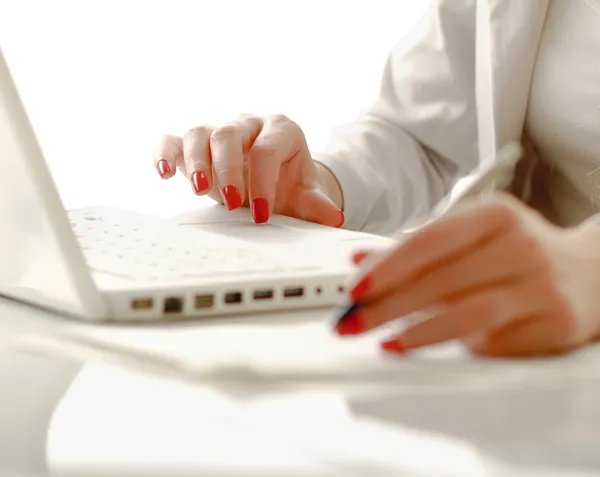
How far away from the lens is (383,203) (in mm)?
872

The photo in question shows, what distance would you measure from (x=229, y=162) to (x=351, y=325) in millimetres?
317

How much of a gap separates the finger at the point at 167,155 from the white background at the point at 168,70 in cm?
61

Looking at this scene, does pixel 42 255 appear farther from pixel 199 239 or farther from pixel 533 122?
pixel 533 122

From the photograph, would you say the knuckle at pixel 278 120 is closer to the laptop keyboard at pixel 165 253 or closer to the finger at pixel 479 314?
the laptop keyboard at pixel 165 253

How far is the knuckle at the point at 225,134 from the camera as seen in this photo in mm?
624

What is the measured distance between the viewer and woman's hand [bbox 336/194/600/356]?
30 cm

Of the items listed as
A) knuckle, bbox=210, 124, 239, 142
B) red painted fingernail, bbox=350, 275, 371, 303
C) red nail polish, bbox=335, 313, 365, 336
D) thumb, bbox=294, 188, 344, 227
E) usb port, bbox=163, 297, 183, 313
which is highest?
red painted fingernail, bbox=350, 275, 371, 303

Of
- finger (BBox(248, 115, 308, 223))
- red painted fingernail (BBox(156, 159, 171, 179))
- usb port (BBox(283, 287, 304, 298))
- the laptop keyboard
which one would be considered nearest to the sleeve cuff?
finger (BBox(248, 115, 308, 223))

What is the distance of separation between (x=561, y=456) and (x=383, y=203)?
0.63 metres

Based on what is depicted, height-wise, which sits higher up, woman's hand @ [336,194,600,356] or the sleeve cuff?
woman's hand @ [336,194,600,356]

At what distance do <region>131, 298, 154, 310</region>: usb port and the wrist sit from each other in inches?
17.2

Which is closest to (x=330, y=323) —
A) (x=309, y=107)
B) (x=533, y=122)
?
(x=533, y=122)

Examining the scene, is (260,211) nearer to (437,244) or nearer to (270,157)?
(270,157)

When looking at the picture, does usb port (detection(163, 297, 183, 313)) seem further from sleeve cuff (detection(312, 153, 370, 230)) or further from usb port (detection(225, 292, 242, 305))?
sleeve cuff (detection(312, 153, 370, 230))
